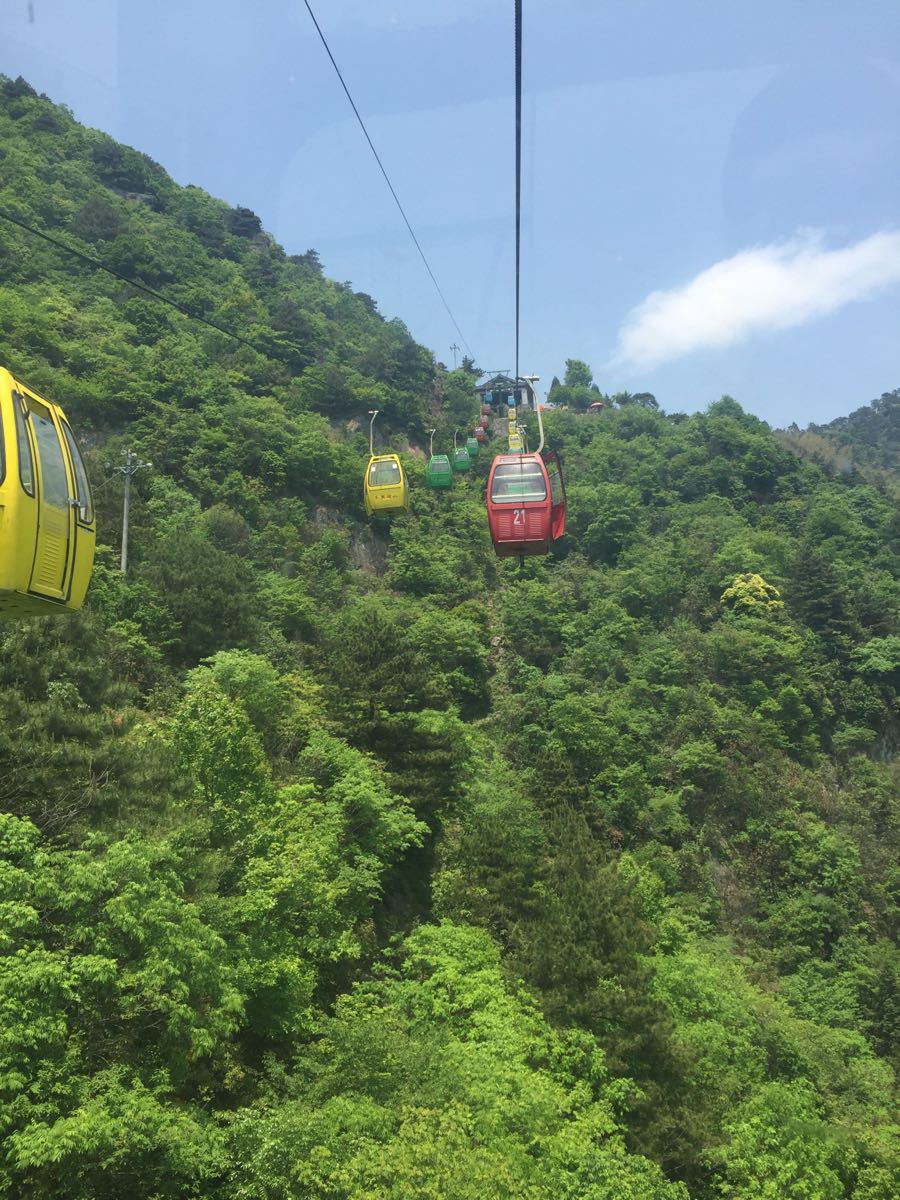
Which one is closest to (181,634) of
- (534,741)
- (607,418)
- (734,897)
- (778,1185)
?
(534,741)

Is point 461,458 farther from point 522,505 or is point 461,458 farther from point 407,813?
point 407,813

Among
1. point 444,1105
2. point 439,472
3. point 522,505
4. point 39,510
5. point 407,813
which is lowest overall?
point 444,1105

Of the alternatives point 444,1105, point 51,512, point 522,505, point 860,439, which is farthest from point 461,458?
point 860,439

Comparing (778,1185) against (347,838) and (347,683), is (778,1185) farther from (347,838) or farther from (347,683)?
(347,683)

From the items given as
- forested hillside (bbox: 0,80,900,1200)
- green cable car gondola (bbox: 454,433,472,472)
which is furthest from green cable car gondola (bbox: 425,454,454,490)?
green cable car gondola (bbox: 454,433,472,472)

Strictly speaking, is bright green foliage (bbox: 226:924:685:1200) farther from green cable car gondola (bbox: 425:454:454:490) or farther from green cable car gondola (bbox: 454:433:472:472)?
green cable car gondola (bbox: 454:433:472:472)

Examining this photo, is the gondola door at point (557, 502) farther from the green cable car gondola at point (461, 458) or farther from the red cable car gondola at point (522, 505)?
the green cable car gondola at point (461, 458)
